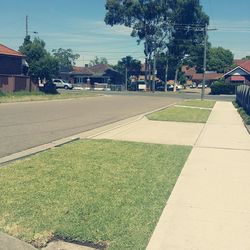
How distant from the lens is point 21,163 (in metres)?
7.44

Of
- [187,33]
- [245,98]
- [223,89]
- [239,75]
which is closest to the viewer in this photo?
[245,98]

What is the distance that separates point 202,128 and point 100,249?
11.1m

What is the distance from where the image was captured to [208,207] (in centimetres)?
522

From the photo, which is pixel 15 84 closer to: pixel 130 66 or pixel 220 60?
pixel 130 66

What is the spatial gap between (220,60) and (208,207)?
108 m

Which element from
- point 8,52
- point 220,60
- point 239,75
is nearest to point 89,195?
point 8,52

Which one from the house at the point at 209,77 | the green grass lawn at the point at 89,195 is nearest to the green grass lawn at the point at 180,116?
the green grass lawn at the point at 89,195

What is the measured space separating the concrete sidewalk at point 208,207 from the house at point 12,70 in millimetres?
30197

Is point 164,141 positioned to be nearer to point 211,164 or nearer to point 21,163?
point 211,164

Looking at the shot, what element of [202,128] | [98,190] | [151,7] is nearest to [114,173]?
[98,190]

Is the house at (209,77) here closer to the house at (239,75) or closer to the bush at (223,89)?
the house at (239,75)

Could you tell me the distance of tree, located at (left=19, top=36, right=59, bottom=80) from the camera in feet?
135

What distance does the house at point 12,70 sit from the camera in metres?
35.8

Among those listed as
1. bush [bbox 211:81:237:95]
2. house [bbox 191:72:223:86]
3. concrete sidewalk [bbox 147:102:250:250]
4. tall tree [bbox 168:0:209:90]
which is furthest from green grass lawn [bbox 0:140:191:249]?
house [bbox 191:72:223:86]
